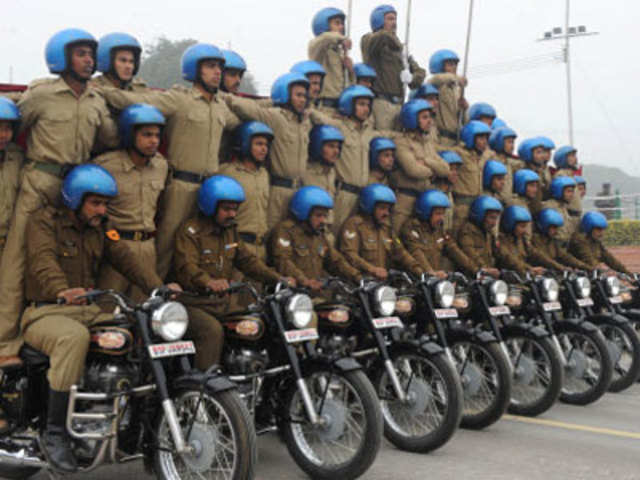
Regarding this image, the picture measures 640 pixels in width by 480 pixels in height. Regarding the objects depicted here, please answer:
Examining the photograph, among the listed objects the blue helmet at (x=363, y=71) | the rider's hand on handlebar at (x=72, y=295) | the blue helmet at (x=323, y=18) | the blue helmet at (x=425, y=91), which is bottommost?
the rider's hand on handlebar at (x=72, y=295)

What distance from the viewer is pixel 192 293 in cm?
567

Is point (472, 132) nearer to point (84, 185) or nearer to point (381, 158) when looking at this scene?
point (381, 158)

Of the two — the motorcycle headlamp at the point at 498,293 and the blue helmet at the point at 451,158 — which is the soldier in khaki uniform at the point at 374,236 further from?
the blue helmet at the point at 451,158

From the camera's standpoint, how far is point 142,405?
4621mm

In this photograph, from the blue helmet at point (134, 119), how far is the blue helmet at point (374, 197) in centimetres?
231

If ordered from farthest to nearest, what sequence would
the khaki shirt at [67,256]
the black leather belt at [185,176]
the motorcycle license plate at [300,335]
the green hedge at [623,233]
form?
the green hedge at [623,233] → the black leather belt at [185,176] → the motorcycle license plate at [300,335] → the khaki shirt at [67,256]

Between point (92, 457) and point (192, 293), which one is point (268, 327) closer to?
point (192, 293)

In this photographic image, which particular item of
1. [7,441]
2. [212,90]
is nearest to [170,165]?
[212,90]

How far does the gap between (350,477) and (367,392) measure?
52cm

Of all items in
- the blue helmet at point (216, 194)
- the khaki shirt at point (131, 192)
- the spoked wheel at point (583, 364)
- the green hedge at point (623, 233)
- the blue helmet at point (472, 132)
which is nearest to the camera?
the blue helmet at point (216, 194)

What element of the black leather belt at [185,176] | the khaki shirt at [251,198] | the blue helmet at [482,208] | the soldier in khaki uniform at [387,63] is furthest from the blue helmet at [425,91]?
the black leather belt at [185,176]

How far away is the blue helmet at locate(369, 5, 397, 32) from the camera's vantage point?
10195 mm

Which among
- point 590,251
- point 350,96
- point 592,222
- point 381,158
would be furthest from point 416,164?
point 590,251

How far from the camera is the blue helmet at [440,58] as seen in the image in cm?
1112
